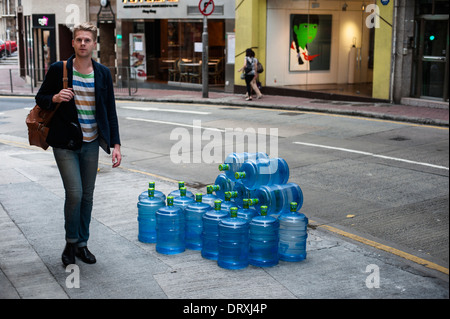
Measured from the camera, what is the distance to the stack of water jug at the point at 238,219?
18.2 ft

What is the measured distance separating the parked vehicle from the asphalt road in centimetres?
3372

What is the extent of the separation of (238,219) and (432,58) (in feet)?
48.1

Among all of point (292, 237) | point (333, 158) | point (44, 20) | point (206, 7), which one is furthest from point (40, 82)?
point (292, 237)

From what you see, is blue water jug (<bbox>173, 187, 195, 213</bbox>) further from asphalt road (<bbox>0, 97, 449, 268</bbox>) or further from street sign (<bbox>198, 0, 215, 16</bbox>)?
street sign (<bbox>198, 0, 215, 16</bbox>)

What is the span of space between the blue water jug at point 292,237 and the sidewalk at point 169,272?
0.30 feet

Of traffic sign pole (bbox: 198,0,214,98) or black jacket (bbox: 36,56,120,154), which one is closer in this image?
black jacket (bbox: 36,56,120,154)

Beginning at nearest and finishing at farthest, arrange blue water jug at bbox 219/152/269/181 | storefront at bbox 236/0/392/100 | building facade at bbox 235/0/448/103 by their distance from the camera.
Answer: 1. blue water jug at bbox 219/152/269/181
2. building facade at bbox 235/0/448/103
3. storefront at bbox 236/0/392/100

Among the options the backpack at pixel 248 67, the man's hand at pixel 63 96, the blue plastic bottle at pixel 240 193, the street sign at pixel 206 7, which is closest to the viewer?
the man's hand at pixel 63 96

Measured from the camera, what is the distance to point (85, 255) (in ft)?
18.2

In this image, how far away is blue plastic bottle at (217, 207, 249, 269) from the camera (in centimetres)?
546

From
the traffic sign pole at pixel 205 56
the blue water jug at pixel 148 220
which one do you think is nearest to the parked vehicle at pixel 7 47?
the traffic sign pole at pixel 205 56

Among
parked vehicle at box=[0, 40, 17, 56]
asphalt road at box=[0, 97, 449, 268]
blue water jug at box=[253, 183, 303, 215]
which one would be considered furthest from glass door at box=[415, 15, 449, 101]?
parked vehicle at box=[0, 40, 17, 56]

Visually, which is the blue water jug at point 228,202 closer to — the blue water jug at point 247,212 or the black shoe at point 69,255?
the blue water jug at point 247,212

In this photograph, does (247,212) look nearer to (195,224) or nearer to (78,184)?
(195,224)
